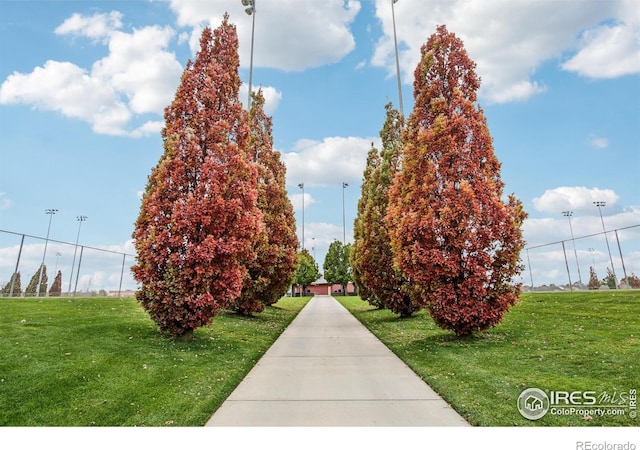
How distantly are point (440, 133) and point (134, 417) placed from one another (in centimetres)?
936

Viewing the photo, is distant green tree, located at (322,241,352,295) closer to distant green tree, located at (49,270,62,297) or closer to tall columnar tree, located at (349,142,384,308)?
tall columnar tree, located at (349,142,384,308)

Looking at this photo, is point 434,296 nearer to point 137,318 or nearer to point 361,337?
point 361,337

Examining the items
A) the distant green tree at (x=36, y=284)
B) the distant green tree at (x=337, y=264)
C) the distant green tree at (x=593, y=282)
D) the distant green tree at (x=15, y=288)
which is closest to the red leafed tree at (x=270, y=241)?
the distant green tree at (x=15, y=288)

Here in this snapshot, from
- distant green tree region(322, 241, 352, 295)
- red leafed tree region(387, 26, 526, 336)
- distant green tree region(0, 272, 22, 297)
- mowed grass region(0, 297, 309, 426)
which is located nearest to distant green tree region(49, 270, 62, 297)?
distant green tree region(0, 272, 22, 297)

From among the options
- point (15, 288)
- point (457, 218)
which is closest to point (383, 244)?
point (457, 218)

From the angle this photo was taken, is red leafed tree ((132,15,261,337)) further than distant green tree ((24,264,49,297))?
No

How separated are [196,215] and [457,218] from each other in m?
6.47

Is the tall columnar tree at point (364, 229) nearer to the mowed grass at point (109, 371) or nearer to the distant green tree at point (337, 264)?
the mowed grass at point (109, 371)

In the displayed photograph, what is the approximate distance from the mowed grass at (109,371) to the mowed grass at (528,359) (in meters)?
3.58

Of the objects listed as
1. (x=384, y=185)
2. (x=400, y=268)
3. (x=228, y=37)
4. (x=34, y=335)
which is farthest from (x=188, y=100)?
(x=384, y=185)

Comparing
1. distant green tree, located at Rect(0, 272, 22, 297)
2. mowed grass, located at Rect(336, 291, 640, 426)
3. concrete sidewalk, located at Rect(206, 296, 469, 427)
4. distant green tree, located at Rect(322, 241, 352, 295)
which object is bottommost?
concrete sidewalk, located at Rect(206, 296, 469, 427)

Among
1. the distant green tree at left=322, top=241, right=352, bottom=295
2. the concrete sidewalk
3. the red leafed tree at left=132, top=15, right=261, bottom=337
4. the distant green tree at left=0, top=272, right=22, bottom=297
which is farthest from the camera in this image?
the distant green tree at left=322, top=241, right=352, bottom=295

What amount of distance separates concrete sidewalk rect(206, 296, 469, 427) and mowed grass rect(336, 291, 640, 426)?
439mm

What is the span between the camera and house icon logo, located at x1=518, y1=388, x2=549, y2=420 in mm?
4836
